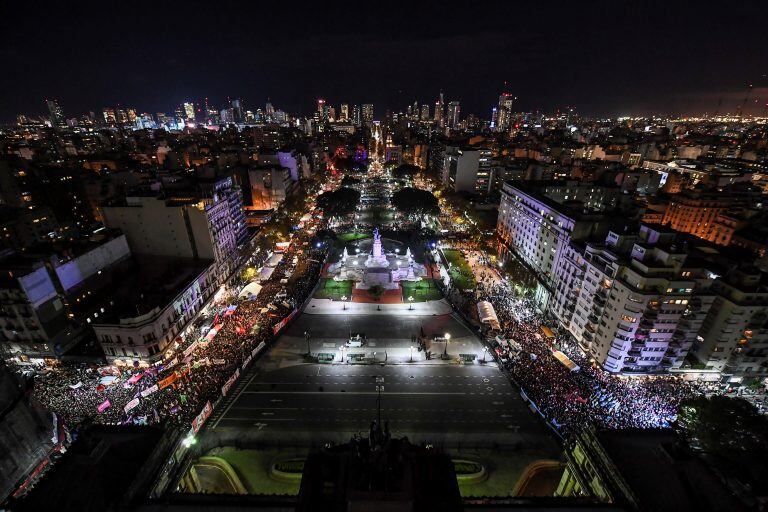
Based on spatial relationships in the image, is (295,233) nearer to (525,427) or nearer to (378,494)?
(525,427)

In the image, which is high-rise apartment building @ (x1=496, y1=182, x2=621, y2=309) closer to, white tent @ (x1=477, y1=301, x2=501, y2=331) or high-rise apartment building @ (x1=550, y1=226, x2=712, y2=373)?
high-rise apartment building @ (x1=550, y1=226, x2=712, y2=373)

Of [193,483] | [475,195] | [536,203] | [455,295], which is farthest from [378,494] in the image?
[475,195]

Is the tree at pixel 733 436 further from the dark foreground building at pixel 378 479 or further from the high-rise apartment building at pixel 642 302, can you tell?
the dark foreground building at pixel 378 479

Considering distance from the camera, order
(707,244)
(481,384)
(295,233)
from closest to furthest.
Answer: (481,384)
(707,244)
(295,233)

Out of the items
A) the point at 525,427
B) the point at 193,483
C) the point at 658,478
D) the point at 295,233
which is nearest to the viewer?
the point at 658,478

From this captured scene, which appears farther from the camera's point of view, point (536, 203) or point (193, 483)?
point (536, 203)

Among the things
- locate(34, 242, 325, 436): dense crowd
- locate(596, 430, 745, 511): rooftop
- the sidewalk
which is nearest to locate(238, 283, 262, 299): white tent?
locate(34, 242, 325, 436): dense crowd

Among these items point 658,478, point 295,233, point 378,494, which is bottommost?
point 295,233
